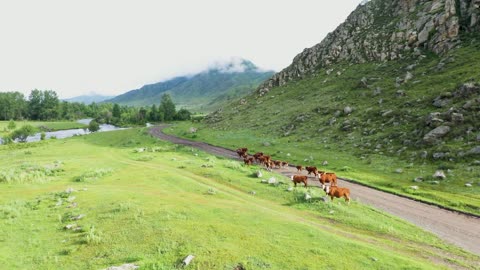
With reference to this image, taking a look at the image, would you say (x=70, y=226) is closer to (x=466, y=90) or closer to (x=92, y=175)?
(x=92, y=175)

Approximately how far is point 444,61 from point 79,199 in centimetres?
8239

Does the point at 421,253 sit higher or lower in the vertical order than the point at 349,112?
lower

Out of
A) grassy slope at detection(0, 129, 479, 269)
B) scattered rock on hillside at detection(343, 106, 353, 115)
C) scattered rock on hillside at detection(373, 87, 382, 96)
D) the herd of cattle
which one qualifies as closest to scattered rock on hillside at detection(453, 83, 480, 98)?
scattered rock on hillside at detection(343, 106, 353, 115)

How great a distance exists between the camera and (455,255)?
64.8 feet

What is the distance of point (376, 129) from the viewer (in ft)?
194

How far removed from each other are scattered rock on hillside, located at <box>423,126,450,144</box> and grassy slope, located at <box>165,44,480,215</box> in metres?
0.92

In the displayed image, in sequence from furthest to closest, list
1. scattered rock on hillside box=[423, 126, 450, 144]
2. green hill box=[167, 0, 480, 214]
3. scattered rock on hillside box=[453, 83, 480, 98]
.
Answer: scattered rock on hillside box=[453, 83, 480, 98] < scattered rock on hillside box=[423, 126, 450, 144] < green hill box=[167, 0, 480, 214]

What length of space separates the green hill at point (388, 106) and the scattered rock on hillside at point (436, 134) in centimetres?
17

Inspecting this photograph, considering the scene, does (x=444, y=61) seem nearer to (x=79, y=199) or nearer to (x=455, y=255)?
(x=455, y=255)

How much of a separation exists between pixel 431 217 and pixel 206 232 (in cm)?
2095

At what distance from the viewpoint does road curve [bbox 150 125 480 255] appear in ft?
75.2

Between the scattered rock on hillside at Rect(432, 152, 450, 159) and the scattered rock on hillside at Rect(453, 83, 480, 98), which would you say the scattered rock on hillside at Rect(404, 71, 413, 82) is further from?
the scattered rock on hillside at Rect(432, 152, 450, 159)

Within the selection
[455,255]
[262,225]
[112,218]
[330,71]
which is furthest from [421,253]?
[330,71]

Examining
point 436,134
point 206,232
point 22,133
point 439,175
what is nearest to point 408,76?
point 436,134
